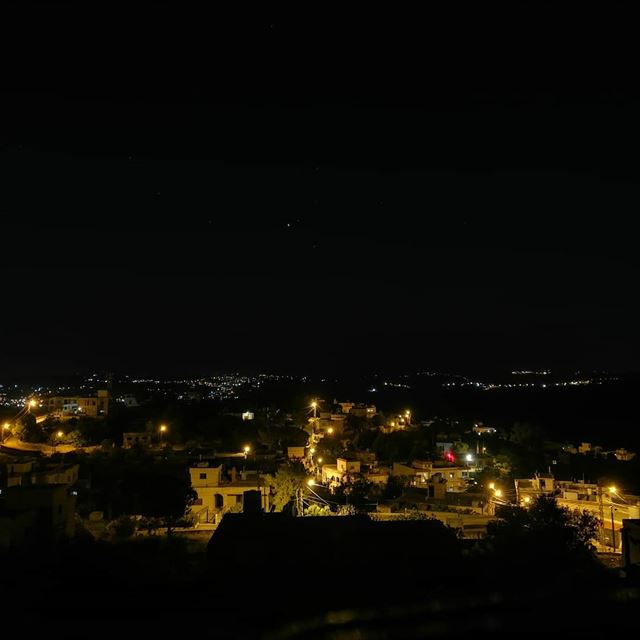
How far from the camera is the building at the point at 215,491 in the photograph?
52.6 feet

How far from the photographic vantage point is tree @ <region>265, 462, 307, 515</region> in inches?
573

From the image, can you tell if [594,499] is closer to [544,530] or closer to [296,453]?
[544,530]

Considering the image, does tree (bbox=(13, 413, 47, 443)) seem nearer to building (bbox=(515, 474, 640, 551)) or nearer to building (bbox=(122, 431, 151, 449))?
building (bbox=(122, 431, 151, 449))

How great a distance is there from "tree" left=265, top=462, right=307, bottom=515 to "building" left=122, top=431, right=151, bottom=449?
10639 mm

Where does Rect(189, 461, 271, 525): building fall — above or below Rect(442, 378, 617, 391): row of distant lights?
below

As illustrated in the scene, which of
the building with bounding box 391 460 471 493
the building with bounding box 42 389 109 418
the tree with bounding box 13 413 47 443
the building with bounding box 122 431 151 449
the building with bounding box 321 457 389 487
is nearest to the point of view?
the building with bounding box 391 460 471 493

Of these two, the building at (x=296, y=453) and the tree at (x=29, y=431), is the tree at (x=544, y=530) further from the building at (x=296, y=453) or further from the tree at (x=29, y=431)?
the tree at (x=29, y=431)

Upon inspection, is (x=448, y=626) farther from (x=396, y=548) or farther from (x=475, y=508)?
(x=475, y=508)

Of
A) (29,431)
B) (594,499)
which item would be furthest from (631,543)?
(29,431)

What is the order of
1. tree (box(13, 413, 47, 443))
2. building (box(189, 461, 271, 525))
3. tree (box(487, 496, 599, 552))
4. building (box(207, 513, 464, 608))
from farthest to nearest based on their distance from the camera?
tree (box(13, 413, 47, 443))
building (box(189, 461, 271, 525))
tree (box(487, 496, 599, 552))
building (box(207, 513, 464, 608))

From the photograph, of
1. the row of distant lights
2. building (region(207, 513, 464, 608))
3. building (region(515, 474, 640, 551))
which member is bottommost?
building (region(515, 474, 640, 551))

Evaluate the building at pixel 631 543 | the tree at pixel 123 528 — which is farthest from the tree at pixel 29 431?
the building at pixel 631 543

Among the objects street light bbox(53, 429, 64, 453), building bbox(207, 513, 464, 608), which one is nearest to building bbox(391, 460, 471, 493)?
street light bbox(53, 429, 64, 453)

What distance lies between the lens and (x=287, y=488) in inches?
611
